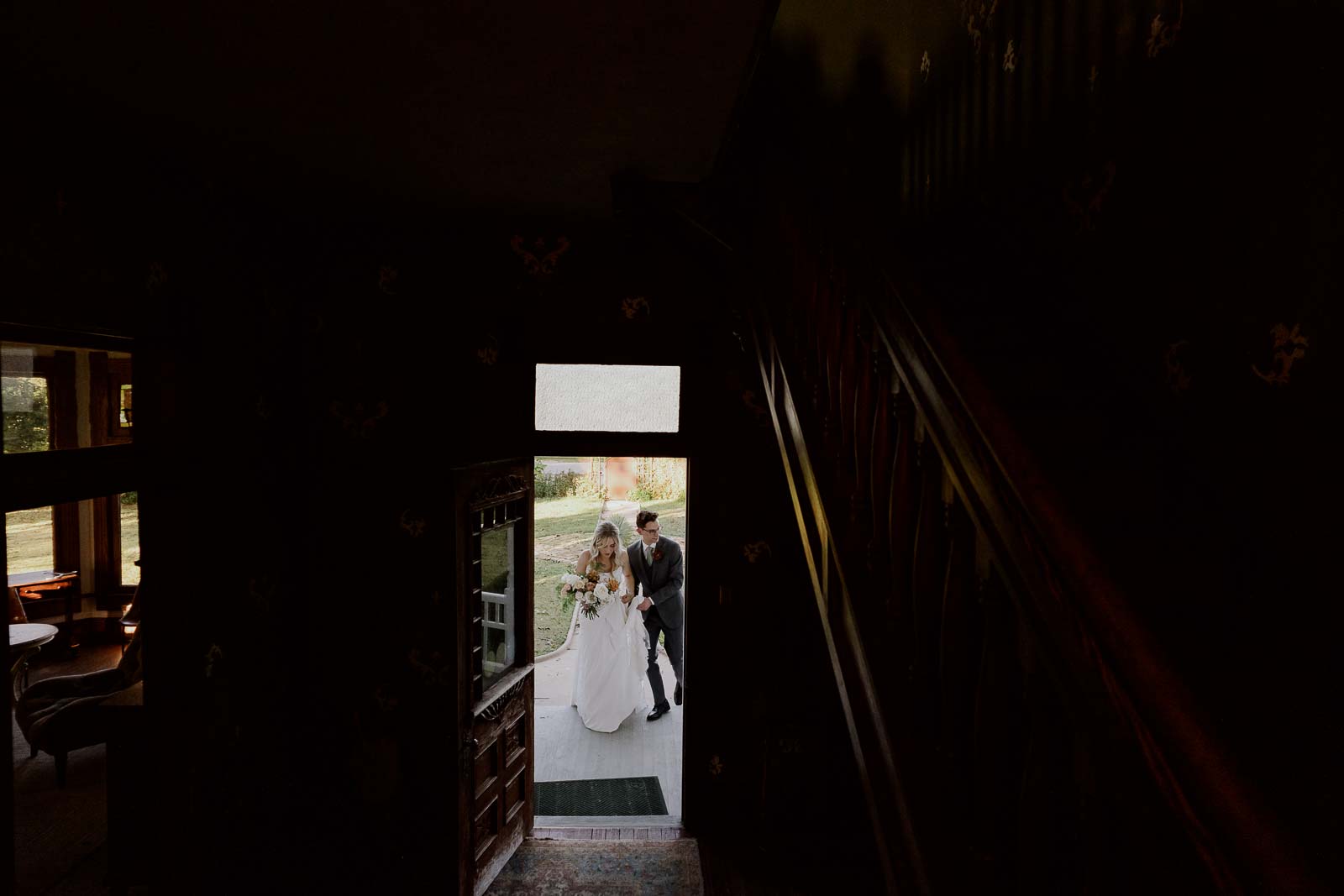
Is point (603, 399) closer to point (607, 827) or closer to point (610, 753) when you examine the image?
point (607, 827)

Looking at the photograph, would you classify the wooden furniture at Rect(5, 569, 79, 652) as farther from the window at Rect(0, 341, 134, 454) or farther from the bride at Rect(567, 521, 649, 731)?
the bride at Rect(567, 521, 649, 731)

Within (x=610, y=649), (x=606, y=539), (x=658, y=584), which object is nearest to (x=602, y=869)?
(x=610, y=649)

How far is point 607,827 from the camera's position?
3.91 meters

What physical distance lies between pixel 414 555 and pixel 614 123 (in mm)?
2305

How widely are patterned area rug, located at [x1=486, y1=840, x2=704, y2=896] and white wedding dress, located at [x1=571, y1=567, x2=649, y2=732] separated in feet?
4.62

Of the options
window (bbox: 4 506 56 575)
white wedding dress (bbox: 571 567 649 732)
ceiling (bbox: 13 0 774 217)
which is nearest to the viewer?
ceiling (bbox: 13 0 774 217)

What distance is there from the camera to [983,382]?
114 cm

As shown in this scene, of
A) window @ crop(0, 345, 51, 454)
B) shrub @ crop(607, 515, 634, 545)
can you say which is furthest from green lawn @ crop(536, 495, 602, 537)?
window @ crop(0, 345, 51, 454)

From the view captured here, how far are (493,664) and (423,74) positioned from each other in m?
2.78

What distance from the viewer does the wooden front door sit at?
3172 millimetres

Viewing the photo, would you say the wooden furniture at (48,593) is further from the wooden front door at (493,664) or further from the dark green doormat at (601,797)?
the wooden front door at (493,664)

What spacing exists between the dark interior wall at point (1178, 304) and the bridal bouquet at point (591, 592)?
3.69 meters

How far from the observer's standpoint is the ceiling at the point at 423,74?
1514mm

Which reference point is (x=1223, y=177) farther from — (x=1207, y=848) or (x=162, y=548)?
(x=162, y=548)
